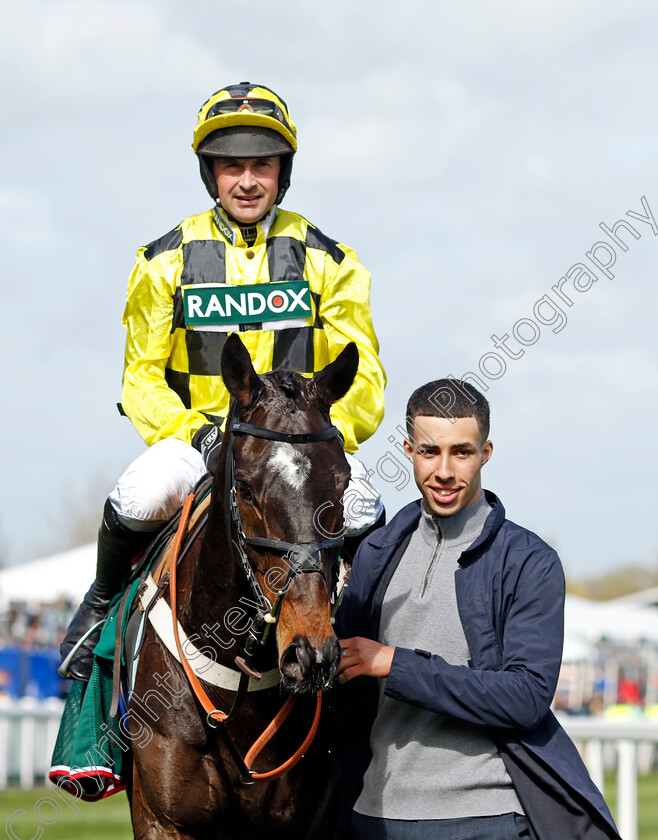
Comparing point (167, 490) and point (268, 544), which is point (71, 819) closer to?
point (167, 490)

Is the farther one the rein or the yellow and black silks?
the yellow and black silks

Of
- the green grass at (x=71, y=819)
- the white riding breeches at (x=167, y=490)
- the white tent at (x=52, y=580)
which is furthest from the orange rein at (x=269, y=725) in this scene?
the white tent at (x=52, y=580)

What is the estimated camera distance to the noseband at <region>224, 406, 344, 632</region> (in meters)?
2.58

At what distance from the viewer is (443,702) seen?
8.90 ft

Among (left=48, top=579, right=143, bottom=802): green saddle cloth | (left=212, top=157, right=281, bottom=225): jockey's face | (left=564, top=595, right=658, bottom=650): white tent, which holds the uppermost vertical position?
(left=212, top=157, right=281, bottom=225): jockey's face

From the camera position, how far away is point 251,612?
2.96 meters

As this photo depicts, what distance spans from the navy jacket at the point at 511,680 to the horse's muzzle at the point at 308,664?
1.03ft

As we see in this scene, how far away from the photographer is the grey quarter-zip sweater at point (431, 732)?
2764 millimetres

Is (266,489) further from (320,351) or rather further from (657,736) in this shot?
(657,736)

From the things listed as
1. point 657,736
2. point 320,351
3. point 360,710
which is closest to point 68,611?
point 657,736

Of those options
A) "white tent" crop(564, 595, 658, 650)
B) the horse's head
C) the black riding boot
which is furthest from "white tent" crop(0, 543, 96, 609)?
the horse's head

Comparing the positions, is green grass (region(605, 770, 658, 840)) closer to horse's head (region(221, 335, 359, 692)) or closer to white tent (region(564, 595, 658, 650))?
white tent (region(564, 595, 658, 650))

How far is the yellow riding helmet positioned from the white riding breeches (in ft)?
4.04

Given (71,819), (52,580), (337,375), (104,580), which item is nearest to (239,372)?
(337,375)
